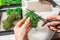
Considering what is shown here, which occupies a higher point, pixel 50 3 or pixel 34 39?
pixel 50 3

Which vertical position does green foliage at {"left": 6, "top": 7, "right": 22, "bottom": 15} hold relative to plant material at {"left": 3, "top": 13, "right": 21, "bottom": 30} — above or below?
above

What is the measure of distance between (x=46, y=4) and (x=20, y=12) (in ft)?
0.51

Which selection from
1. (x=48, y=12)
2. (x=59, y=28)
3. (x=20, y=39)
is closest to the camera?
(x=20, y=39)

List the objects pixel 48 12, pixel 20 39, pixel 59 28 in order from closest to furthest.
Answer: pixel 20 39 < pixel 59 28 < pixel 48 12

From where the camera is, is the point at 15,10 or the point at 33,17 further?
the point at 15,10

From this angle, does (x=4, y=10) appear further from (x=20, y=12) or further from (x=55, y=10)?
(x=55, y=10)

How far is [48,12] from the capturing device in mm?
803

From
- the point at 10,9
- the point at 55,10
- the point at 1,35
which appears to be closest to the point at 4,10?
the point at 10,9

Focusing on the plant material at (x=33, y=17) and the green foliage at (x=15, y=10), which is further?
the green foliage at (x=15, y=10)

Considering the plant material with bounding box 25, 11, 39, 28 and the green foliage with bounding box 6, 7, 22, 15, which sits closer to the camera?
the plant material with bounding box 25, 11, 39, 28

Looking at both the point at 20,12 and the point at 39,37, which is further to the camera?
the point at 20,12

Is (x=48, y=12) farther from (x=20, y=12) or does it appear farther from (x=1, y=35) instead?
(x=1, y=35)

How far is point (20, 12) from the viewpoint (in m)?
0.81

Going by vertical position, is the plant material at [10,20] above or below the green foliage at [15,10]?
below
